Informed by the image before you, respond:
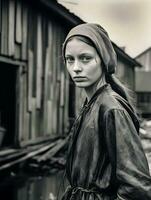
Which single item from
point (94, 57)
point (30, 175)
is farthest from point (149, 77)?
point (94, 57)

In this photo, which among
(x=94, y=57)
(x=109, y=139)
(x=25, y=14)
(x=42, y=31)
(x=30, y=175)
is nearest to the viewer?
(x=109, y=139)

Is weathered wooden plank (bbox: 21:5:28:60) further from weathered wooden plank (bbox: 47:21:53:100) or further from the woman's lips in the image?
the woman's lips

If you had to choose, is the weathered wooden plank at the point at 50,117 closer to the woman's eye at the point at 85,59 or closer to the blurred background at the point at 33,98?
the blurred background at the point at 33,98

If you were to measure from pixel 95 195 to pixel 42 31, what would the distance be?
10738 mm

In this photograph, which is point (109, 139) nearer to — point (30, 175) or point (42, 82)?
point (30, 175)

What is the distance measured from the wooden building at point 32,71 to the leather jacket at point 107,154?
8175mm

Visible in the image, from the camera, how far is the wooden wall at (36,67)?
420 inches

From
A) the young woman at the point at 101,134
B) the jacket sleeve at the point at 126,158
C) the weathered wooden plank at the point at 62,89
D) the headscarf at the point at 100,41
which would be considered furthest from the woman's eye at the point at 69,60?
the weathered wooden plank at the point at 62,89

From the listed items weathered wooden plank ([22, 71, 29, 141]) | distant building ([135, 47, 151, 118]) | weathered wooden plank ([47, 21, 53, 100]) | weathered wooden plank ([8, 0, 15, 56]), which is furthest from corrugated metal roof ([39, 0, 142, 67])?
distant building ([135, 47, 151, 118])

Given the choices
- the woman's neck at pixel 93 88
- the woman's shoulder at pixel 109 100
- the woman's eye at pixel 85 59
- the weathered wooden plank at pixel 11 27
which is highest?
the weathered wooden plank at pixel 11 27

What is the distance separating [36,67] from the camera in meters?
12.2

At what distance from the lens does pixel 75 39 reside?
87.7 inches

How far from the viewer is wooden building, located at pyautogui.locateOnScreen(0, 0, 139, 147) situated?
35.5 ft

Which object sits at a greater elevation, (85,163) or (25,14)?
(25,14)
